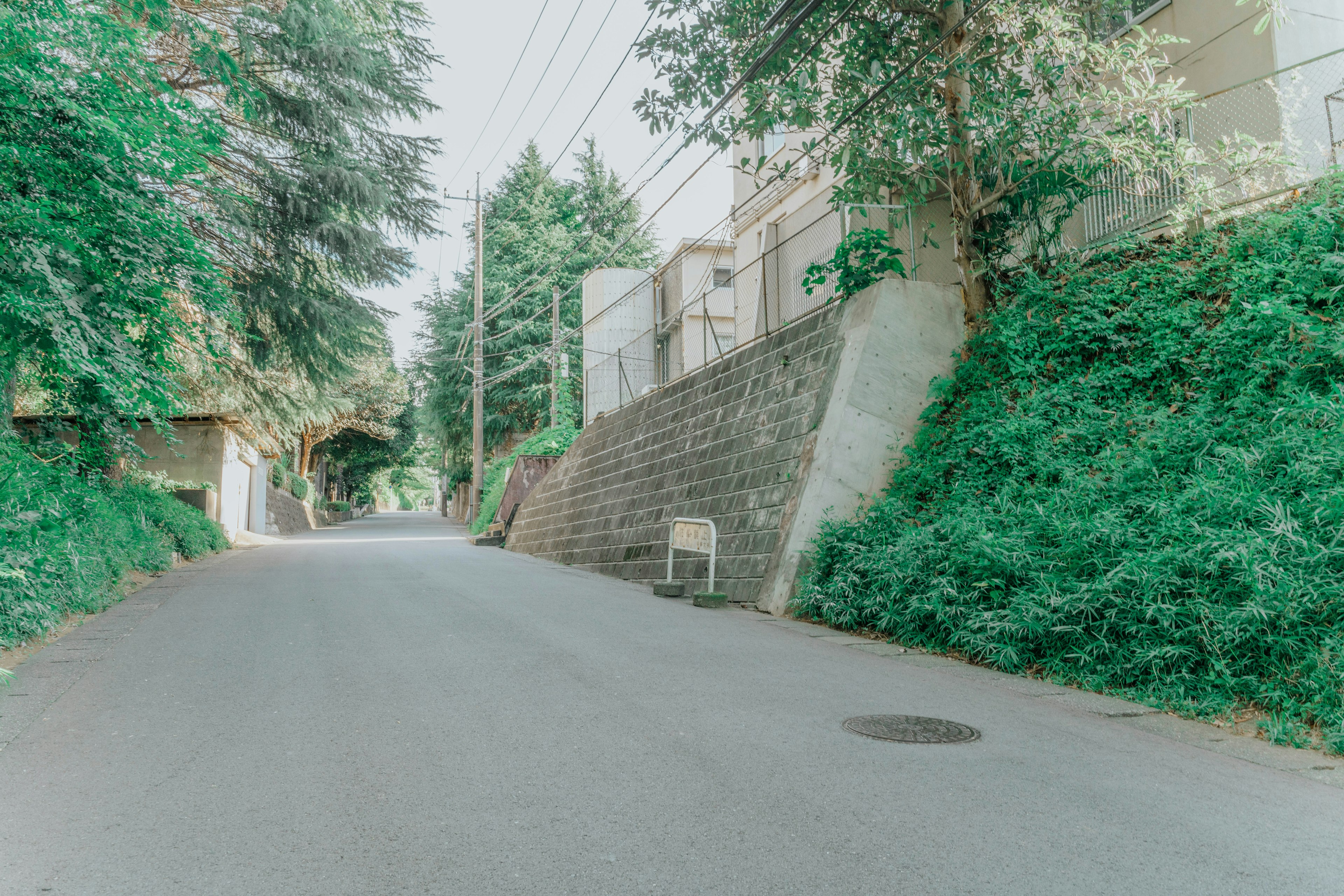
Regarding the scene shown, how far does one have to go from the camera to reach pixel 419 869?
122 inches

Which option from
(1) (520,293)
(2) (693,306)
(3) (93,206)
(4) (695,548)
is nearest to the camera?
(3) (93,206)

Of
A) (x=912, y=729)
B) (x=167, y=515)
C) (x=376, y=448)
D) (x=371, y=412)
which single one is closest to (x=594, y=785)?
(x=912, y=729)

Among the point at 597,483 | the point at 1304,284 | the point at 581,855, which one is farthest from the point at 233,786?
the point at 597,483

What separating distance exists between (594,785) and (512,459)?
94.8 feet

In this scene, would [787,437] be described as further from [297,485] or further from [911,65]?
[297,485]

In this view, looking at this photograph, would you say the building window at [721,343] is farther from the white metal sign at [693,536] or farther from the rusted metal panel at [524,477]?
the rusted metal panel at [524,477]

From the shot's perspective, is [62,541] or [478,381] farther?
[478,381]

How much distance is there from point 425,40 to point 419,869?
17783 mm

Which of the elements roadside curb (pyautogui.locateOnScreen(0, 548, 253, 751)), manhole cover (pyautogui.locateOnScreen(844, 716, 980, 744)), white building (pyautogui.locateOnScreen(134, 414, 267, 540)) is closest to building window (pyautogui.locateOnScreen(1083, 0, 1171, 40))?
manhole cover (pyautogui.locateOnScreen(844, 716, 980, 744))

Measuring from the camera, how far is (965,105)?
10.8m

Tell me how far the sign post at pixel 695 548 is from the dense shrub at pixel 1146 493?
62.5 inches

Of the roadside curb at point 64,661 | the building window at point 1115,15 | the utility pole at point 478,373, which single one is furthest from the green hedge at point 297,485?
the building window at point 1115,15

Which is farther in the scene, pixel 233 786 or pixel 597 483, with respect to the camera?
pixel 597 483

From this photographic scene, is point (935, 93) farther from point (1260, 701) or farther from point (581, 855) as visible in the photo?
point (581, 855)
